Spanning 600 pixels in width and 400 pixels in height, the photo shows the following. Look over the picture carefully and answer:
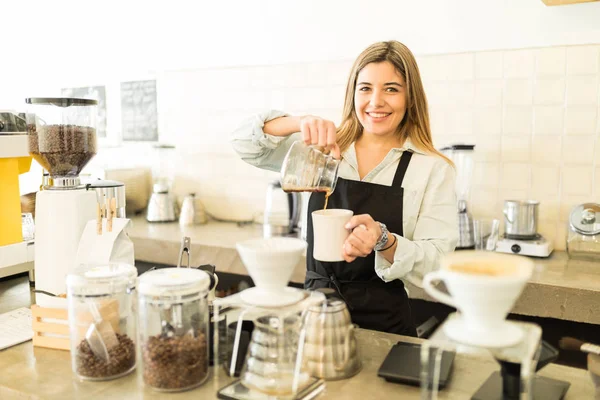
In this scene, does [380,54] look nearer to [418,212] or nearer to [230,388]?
[418,212]

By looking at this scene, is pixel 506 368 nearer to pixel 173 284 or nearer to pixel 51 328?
pixel 173 284

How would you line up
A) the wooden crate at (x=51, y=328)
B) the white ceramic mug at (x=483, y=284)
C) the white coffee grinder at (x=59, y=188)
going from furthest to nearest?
the white coffee grinder at (x=59, y=188) < the wooden crate at (x=51, y=328) < the white ceramic mug at (x=483, y=284)

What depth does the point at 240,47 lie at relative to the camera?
3459 millimetres

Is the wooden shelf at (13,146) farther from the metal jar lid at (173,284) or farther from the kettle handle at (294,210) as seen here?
the kettle handle at (294,210)

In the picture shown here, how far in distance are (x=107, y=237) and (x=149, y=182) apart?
2.34 m

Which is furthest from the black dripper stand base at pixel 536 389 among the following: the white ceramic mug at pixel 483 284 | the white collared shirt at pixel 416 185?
the white collared shirt at pixel 416 185

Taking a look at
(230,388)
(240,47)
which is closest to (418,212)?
(230,388)

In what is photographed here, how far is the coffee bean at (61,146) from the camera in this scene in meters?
1.72

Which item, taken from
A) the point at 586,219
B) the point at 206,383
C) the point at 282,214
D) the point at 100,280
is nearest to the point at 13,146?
the point at 100,280

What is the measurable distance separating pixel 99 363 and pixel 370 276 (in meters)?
0.86

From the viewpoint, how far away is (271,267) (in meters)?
1.15

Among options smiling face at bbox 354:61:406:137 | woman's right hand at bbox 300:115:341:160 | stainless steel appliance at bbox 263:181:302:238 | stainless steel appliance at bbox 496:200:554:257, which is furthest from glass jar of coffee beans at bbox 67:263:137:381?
stainless steel appliance at bbox 496:200:554:257

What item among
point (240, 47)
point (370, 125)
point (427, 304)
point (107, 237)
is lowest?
point (427, 304)

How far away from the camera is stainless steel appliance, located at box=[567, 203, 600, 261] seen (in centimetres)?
253
